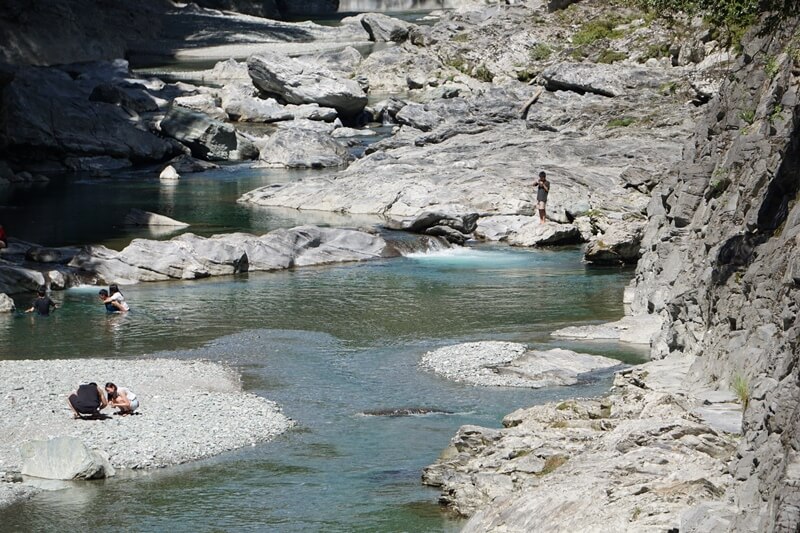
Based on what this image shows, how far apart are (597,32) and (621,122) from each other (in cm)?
1933

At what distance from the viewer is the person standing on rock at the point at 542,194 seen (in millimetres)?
50969

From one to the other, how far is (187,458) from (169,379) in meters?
6.00

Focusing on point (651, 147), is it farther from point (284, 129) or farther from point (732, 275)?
point (732, 275)

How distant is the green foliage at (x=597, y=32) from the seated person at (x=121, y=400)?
58.9 metres

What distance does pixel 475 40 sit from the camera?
9181 centimetres

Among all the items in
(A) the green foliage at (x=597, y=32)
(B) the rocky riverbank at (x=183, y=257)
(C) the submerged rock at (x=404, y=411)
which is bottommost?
(C) the submerged rock at (x=404, y=411)

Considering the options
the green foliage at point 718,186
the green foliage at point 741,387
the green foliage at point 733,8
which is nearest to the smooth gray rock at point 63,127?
the green foliage at point 718,186

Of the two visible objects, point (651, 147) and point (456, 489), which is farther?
point (651, 147)

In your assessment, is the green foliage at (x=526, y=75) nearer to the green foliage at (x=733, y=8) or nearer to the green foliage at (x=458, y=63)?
the green foliage at (x=458, y=63)

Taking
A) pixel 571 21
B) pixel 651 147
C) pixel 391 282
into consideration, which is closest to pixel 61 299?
pixel 391 282

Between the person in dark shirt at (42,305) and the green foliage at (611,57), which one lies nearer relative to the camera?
the person in dark shirt at (42,305)

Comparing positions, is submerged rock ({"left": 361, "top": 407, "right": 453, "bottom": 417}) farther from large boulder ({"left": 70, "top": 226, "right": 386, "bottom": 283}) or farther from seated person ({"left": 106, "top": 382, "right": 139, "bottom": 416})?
large boulder ({"left": 70, "top": 226, "right": 386, "bottom": 283})

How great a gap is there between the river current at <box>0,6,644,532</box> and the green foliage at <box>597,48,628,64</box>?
26.7 meters

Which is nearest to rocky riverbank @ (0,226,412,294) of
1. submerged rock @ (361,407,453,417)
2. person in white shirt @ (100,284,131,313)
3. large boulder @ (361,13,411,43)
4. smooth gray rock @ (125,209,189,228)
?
smooth gray rock @ (125,209,189,228)
